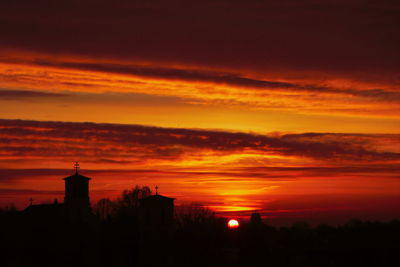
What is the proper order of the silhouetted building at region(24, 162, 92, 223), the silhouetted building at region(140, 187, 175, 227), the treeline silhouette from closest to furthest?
the treeline silhouette < the silhouetted building at region(24, 162, 92, 223) < the silhouetted building at region(140, 187, 175, 227)

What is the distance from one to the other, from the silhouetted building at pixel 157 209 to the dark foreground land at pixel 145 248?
16.4m

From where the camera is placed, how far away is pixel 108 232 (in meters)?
66.6

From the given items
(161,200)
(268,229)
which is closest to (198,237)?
(268,229)

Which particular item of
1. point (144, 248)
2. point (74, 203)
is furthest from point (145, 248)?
point (74, 203)

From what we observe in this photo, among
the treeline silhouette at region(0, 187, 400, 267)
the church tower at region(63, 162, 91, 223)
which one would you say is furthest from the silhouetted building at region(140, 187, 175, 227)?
the treeline silhouette at region(0, 187, 400, 267)

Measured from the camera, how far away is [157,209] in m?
98.6

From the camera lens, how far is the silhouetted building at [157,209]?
97188mm

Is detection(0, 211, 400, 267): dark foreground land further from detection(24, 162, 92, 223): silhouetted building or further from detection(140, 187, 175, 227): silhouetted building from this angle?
detection(140, 187, 175, 227): silhouetted building

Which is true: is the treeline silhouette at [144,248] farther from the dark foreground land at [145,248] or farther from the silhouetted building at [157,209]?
the silhouetted building at [157,209]

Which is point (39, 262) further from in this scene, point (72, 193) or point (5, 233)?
point (72, 193)

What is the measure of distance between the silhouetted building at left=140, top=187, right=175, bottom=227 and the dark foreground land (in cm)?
1639

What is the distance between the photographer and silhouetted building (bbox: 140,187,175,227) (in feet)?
319

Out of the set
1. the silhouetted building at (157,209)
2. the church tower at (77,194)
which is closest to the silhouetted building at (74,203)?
the church tower at (77,194)

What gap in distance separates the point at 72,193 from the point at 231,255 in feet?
110
